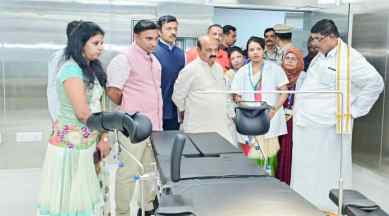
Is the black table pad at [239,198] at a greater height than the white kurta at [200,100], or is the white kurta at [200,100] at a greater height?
the white kurta at [200,100]

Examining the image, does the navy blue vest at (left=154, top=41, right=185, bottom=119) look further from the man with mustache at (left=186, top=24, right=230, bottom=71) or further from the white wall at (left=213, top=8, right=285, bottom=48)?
the white wall at (left=213, top=8, right=285, bottom=48)

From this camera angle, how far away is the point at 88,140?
2660 millimetres

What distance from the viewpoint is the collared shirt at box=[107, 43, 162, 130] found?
10.9 ft

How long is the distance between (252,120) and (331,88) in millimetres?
1544

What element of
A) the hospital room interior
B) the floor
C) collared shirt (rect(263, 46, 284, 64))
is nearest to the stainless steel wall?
the hospital room interior

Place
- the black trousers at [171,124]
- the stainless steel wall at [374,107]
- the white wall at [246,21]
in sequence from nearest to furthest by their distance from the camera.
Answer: the black trousers at [171,124]
the stainless steel wall at [374,107]
the white wall at [246,21]

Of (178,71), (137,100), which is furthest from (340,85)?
(137,100)

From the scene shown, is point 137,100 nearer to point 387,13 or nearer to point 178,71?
point 178,71

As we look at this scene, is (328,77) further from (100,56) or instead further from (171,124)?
(100,56)

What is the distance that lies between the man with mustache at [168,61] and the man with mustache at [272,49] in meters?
0.90

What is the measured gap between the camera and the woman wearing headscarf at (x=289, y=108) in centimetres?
414

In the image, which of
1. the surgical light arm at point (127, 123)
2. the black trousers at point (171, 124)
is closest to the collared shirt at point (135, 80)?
the black trousers at point (171, 124)

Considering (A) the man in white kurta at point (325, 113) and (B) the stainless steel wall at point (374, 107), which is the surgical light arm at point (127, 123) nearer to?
(A) the man in white kurta at point (325, 113)

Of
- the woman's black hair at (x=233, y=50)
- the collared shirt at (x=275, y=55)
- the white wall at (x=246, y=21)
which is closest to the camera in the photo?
the collared shirt at (x=275, y=55)
